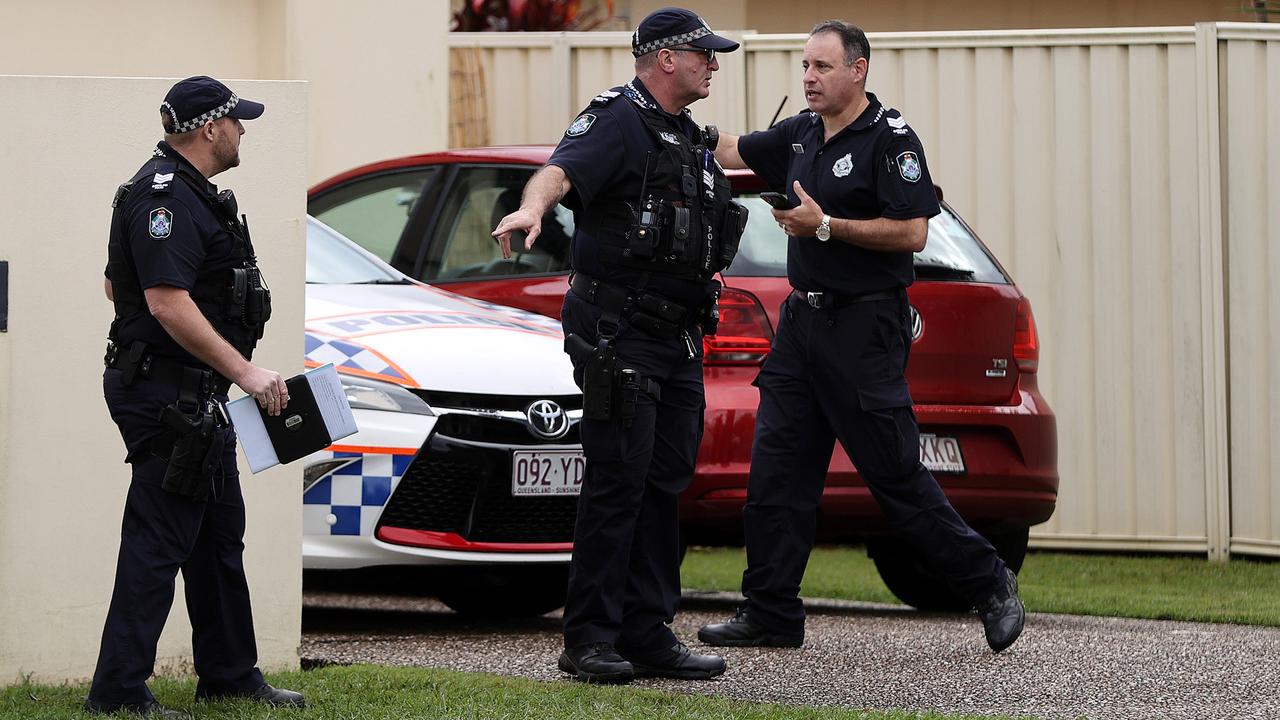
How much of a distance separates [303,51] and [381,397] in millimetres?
4638

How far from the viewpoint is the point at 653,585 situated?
207 inches

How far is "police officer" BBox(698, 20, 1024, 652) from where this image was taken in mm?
5387

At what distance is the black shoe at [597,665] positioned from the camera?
5000mm

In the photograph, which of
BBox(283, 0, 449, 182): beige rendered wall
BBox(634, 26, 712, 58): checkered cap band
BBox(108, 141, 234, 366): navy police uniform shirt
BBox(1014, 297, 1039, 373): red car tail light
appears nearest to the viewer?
BBox(108, 141, 234, 366): navy police uniform shirt

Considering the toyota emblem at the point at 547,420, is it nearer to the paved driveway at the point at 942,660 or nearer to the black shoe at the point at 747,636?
the paved driveway at the point at 942,660

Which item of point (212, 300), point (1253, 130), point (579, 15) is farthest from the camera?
point (579, 15)

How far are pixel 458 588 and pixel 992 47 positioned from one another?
4.38 m

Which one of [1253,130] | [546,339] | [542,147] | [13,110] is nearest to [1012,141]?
[1253,130]

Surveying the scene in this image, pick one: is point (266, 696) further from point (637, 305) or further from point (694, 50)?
point (694, 50)

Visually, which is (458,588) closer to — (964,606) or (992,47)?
(964,606)

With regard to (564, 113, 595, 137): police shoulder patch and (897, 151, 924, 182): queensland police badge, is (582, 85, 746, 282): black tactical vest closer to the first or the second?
(564, 113, 595, 137): police shoulder patch

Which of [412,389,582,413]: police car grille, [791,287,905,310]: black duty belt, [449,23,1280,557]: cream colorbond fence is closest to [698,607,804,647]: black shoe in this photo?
[412,389,582,413]: police car grille

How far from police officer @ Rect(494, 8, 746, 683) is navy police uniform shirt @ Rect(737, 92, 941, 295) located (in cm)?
37

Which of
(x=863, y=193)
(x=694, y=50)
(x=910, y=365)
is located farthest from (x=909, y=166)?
(x=910, y=365)
